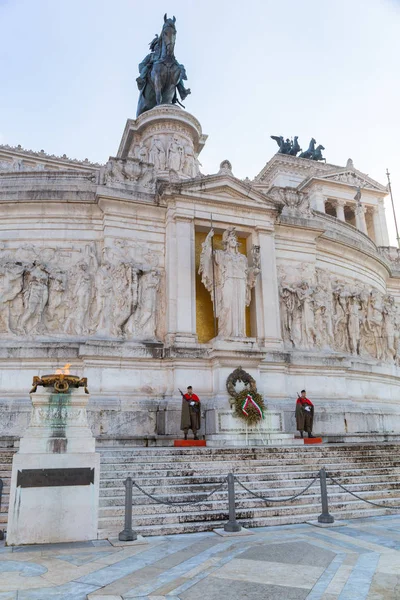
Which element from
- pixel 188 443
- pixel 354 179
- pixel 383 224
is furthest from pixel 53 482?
pixel 383 224

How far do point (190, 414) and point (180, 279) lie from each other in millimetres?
5620

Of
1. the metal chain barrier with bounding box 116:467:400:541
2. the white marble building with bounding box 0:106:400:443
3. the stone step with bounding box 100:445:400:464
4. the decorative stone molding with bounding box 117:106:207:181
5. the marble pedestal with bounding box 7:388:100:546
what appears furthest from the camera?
the decorative stone molding with bounding box 117:106:207:181

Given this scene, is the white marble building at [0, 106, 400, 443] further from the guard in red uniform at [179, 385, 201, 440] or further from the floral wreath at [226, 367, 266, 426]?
the guard in red uniform at [179, 385, 201, 440]

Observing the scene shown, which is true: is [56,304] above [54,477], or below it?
above

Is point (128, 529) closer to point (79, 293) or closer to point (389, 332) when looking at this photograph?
point (79, 293)

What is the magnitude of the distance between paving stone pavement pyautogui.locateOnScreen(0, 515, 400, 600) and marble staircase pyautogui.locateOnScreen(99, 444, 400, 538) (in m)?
0.85

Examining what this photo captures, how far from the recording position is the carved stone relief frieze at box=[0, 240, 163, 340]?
17.8 meters

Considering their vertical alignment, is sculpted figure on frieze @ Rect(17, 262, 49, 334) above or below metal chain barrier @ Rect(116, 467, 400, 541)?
above

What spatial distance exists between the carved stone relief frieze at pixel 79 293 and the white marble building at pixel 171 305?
0.14 feet

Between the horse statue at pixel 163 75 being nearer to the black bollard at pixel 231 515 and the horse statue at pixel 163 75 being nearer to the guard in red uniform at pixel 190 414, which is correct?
the guard in red uniform at pixel 190 414

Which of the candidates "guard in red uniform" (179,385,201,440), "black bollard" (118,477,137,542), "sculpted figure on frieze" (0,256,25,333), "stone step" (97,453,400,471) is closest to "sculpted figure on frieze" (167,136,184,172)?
"sculpted figure on frieze" (0,256,25,333)

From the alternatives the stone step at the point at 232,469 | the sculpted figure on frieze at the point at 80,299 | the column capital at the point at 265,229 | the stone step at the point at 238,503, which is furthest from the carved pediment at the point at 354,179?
the stone step at the point at 238,503

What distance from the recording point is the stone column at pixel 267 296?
64.8 feet

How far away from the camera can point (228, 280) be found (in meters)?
18.9
